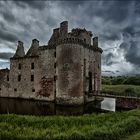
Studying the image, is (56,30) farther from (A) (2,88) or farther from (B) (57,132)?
(B) (57,132)

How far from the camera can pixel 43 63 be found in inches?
1350

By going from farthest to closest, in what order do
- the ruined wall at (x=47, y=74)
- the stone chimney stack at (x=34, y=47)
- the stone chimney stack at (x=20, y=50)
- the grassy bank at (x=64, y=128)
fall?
the stone chimney stack at (x=20, y=50), the stone chimney stack at (x=34, y=47), the ruined wall at (x=47, y=74), the grassy bank at (x=64, y=128)

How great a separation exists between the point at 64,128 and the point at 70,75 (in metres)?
16.4

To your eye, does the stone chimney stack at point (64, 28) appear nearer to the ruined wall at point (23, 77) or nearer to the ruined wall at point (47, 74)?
the ruined wall at point (47, 74)

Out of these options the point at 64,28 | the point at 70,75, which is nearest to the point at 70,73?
the point at 70,75

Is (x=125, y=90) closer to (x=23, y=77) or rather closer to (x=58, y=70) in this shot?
(x=58, y=70)

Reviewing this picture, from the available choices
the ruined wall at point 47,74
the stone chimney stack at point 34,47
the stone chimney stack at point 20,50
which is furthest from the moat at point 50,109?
the stone chimney stack at point 20,50

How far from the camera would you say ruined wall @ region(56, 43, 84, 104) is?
28.5 meters

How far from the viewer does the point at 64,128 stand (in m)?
12.6

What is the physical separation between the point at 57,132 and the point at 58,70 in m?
18.9

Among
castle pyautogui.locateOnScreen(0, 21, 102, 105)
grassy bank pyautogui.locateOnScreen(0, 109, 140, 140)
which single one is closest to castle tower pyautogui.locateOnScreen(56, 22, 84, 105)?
castle pyautogui.locateOnScreen(0, 21, 102, 105)

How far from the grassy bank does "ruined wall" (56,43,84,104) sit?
13.6 meters

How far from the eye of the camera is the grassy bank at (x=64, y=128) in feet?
35.9

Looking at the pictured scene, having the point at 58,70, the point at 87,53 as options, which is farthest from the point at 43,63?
the point at 87,53
